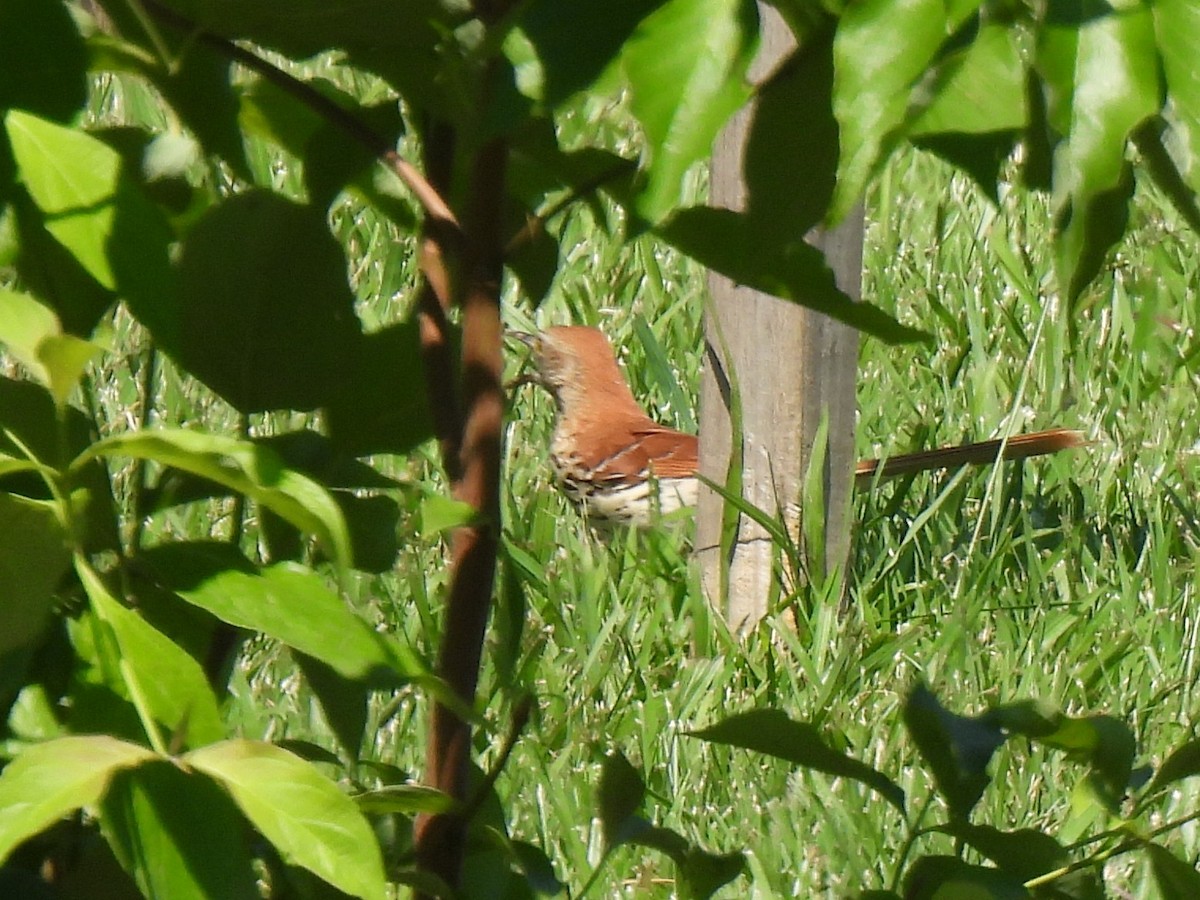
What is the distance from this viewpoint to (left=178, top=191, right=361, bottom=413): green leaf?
1.01 metres

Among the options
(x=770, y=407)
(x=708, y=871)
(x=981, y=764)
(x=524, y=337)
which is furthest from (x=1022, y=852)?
(x=524, y=337)

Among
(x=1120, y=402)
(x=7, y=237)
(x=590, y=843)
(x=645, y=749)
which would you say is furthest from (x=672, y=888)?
(x=1120, y=402)

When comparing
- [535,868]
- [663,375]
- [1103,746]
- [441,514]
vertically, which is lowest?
[535,868]

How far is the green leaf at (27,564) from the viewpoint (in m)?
0.78

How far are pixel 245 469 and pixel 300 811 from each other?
0.47ft

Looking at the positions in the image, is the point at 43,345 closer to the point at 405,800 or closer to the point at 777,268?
A: the point at 405,800

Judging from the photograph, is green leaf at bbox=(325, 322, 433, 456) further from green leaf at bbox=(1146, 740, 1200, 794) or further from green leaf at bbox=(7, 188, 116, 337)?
green leaf at bbox=(1146, 740, 1200, 794)

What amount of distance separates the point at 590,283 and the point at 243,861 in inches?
184

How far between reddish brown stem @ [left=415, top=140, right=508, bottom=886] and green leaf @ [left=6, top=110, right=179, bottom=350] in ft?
0.68

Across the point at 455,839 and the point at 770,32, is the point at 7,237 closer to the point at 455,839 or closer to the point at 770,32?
the point at 455,839

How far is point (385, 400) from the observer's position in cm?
113

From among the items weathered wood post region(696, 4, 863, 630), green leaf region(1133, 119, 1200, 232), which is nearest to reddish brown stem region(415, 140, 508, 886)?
green leaf region(1133, 119, 1200, 232)

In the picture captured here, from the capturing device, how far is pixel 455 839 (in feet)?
3.79

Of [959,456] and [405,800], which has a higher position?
[959,456]
